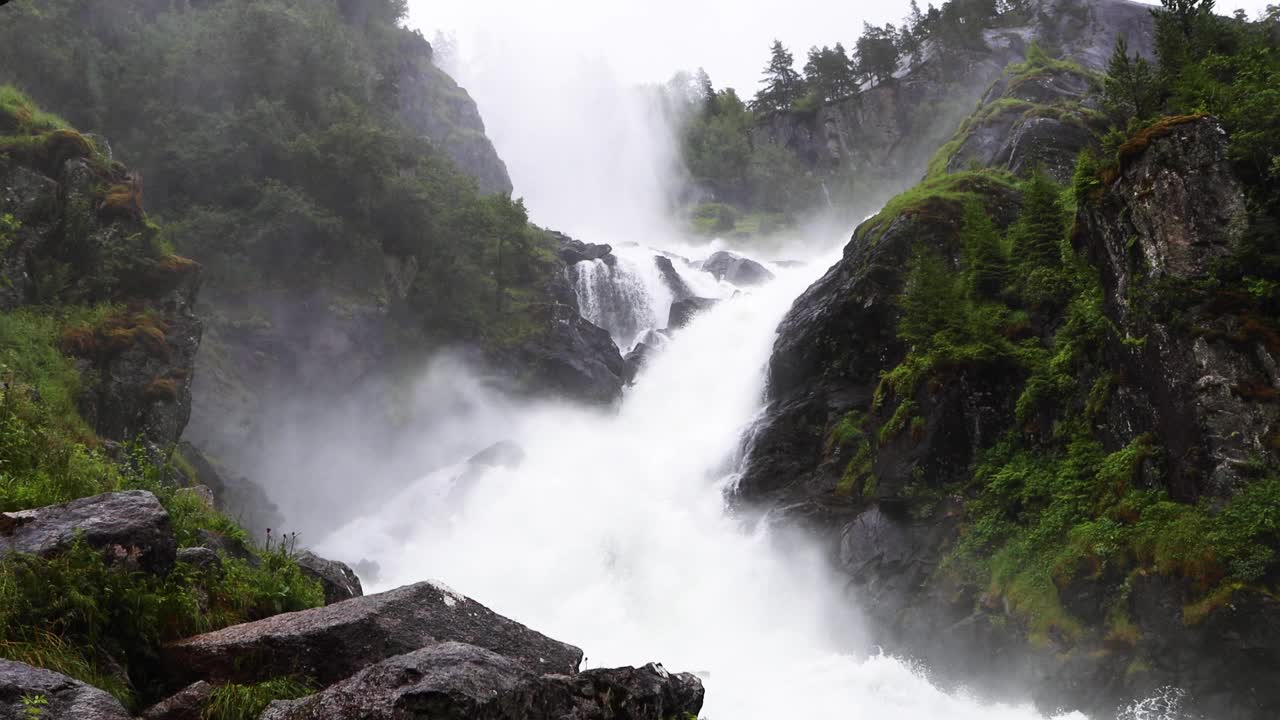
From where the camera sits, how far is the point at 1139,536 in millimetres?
14164

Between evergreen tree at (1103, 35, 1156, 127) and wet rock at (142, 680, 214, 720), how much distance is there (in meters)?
21.2

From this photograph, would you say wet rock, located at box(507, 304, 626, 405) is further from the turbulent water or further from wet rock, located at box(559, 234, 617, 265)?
wet rock, located at box(559, 234, 617, 265)

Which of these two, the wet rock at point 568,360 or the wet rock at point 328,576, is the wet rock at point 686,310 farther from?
the wet rock at point 328,576

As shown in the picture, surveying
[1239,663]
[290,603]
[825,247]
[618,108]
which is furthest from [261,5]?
[618,108]

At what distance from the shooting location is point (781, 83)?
261ft

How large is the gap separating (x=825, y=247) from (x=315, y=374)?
4612 centimetres

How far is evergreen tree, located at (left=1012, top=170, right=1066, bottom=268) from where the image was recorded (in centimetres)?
2057

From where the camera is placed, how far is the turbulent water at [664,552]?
58.6 feet

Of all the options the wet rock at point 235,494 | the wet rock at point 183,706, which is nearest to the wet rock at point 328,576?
the wet rock at point 183,706

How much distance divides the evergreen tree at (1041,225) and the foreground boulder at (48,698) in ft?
69.7

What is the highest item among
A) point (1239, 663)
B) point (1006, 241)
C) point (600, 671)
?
point (1006, 241)

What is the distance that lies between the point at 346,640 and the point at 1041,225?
2035 cm

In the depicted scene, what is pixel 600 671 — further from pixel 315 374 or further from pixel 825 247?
pixel 825 247

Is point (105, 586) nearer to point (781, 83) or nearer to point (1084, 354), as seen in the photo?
point (1084, 354)
